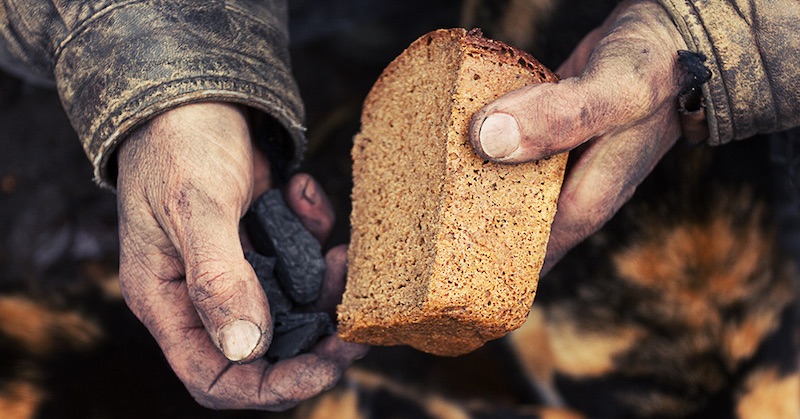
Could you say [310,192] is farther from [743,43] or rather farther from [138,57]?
[743,43]

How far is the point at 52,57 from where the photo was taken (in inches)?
57.1

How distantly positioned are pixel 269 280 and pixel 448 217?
411mm

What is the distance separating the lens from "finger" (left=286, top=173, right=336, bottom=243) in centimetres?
158

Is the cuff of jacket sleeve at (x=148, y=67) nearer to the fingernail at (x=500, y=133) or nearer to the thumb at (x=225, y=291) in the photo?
the thumb at (x=225, y=291)

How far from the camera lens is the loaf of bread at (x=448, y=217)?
1.26 m

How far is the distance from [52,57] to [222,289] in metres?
0.62

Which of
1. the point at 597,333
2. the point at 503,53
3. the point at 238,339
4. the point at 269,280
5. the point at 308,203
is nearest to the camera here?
the point at 238,339

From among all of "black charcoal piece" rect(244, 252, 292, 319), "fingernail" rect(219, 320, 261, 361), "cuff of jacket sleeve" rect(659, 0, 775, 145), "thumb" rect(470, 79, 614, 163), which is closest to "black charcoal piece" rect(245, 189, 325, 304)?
"black charcoal piece" rect(244, 252, 292, 319)

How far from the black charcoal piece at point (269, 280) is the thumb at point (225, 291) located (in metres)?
0.16

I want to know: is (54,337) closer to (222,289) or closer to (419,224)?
(222,289)

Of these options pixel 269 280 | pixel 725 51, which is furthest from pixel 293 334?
pixel 725 51

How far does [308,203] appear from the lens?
1.58 m

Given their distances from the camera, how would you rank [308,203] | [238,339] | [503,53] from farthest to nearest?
1. [308,203]
2. [503,53]
3. [238,339]

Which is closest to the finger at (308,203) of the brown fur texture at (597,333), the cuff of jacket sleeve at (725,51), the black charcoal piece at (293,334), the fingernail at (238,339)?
the black charcoal piece at (293,334)
